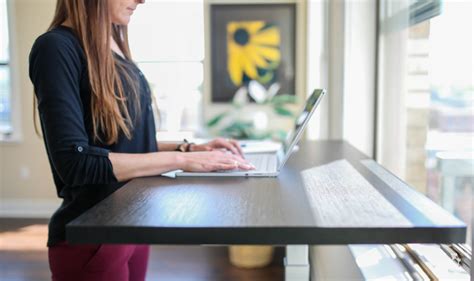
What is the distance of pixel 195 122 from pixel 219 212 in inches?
130

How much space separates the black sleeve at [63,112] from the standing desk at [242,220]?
0.31 feet

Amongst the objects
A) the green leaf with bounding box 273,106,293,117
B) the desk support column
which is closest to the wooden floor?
the desk support column

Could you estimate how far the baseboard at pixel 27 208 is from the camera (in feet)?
5.60

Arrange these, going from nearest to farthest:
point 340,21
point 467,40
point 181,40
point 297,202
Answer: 1. point 297,202
2. point 467,40
3. point 340,21
4. point 181,40

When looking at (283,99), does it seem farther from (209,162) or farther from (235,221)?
(235,221)

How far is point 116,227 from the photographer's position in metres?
0.67

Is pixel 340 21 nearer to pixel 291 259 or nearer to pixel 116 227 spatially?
pixel 291 259

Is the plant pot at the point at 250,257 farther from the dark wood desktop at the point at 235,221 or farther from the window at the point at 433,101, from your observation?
the dark wood desktop at the point at 235,221

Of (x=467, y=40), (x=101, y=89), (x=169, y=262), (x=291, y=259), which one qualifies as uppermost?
(x=467, y=40)

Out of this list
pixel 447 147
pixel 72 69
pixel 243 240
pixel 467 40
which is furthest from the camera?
pixel 447 147

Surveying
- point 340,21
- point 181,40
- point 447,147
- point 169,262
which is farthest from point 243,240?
point 181,40

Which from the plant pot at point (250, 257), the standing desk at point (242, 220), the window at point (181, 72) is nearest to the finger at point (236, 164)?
the standing desk at point (242, 220)

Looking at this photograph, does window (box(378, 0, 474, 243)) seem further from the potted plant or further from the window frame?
the potted plant

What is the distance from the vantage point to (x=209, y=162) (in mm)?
1067
